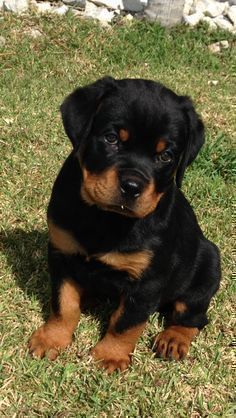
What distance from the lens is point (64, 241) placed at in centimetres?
293

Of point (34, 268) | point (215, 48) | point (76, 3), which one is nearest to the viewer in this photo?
point (34, 268)

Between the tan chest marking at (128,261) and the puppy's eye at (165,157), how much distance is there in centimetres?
44

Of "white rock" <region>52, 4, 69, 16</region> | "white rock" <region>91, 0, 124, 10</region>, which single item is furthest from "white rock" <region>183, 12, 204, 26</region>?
"white rock" <region>52, 4, 69, 16</region>

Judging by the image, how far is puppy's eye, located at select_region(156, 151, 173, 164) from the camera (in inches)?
107

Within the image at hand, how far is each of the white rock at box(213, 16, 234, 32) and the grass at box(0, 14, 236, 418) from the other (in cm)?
30

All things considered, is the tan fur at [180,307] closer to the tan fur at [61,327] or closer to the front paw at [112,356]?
the front paw at [112,356]

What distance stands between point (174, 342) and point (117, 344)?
361mm

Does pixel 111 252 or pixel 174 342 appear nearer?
pixel 111 252

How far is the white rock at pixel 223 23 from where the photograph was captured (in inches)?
294

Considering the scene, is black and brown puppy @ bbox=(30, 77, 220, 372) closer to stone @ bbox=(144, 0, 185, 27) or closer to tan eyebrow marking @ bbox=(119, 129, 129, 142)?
tan eyebrow marking @ bbox=(119, 129, 129, 142)

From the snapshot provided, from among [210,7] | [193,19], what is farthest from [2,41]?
[210,7]

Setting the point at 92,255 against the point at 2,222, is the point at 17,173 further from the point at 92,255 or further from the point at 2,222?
the point at 92,255

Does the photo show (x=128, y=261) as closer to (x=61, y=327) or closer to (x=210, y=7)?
(x=61, y=327)

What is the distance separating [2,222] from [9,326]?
36.8 inches
